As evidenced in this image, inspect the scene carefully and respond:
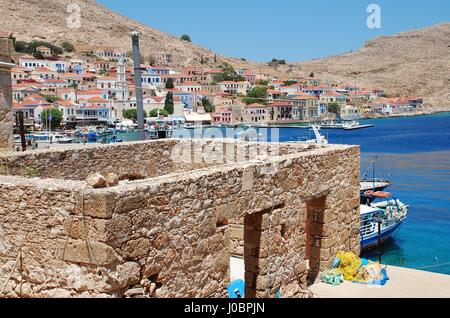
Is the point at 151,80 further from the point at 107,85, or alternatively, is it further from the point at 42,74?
the point at 42,74

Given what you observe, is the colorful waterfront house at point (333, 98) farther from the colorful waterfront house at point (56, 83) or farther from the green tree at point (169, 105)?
the colorful waterfront house at point (56, 83)

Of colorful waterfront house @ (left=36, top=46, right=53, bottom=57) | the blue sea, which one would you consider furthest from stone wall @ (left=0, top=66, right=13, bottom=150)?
colorful waterfront house @ (left=36, top=46, right=53, bottom=57)

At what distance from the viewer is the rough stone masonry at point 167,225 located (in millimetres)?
5055

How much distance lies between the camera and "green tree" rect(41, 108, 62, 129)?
72.6m

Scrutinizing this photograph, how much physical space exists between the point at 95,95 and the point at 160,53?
75.9 m

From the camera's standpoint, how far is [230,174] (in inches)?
259

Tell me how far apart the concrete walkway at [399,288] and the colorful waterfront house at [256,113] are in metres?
101

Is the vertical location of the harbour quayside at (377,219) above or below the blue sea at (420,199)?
above

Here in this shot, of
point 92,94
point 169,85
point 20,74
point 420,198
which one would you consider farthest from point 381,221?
point 169,85

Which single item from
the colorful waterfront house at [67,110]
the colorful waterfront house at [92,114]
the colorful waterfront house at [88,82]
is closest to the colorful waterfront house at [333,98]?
the colorful waterfront house at [88,82]

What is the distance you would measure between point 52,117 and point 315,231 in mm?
70528

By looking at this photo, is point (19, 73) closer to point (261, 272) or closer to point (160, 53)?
point (160, 53)

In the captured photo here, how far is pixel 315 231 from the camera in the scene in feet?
30.2

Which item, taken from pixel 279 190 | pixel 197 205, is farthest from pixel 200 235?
pixel 279 190
